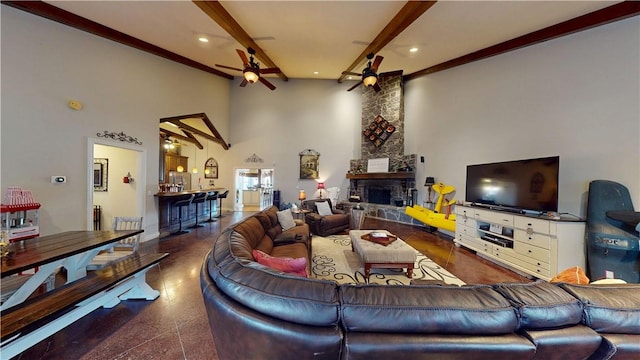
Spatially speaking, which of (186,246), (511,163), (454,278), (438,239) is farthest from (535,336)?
(186,246)

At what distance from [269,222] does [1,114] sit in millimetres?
3558

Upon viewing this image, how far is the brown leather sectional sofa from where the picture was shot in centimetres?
82

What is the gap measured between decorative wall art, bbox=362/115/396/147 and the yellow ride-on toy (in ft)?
7.58

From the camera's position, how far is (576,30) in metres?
3.36

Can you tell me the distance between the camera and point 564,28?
3465mm

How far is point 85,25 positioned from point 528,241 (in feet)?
24.1

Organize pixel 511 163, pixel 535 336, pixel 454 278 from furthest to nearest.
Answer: pixel 511 163
pixel 454 278
pixel 535 336

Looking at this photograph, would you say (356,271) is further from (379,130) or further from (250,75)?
(379,130)

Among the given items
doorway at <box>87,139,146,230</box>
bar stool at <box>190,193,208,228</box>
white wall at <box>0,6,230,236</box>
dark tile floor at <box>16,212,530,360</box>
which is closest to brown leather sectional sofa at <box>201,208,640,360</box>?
dark tile floor at <box>16,212,530,360</box>

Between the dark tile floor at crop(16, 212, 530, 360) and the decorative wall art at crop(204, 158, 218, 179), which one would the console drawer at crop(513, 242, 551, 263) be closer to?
the dark tile floor at crop(16, 212, 530, 360)

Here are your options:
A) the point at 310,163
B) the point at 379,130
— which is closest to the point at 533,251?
the point at 379,130

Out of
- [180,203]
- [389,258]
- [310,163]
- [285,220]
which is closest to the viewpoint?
[389,258]

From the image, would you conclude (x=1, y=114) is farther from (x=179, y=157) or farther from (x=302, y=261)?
(x=179, y=157)

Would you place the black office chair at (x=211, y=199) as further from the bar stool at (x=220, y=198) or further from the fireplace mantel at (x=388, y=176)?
the fireplace mantel at (x=388, y=176)
